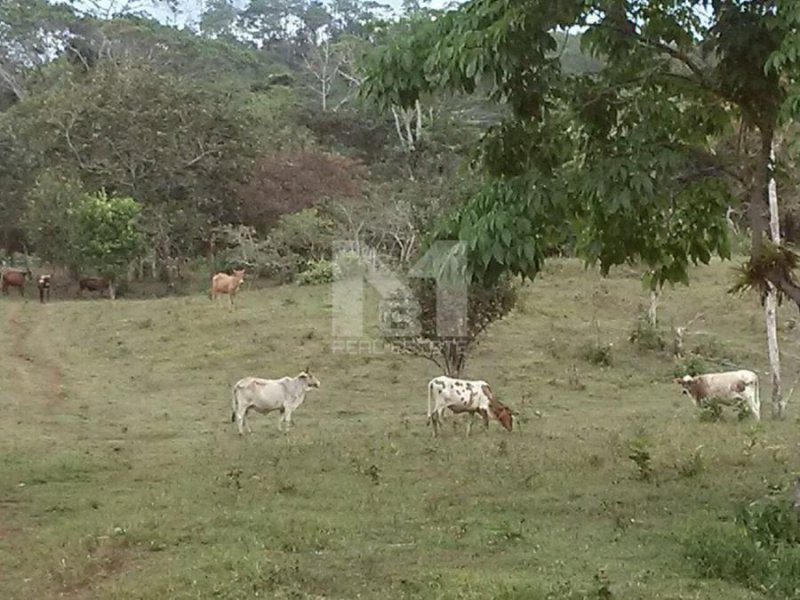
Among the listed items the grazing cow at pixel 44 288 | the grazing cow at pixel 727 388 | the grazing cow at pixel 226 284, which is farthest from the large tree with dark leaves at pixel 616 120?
the grazing cow at pixel 44 288

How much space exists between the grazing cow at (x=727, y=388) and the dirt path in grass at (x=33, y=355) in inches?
352

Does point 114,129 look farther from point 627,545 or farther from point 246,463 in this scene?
point 627,545

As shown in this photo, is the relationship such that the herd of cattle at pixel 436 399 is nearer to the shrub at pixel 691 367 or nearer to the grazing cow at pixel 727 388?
the grazing cow at pixel 727 388

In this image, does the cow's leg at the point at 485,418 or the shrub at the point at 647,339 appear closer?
the cow's leg at the point at 485,418

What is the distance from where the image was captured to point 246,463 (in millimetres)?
10383

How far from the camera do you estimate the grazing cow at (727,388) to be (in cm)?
1413

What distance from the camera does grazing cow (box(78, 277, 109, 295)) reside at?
94.4ft

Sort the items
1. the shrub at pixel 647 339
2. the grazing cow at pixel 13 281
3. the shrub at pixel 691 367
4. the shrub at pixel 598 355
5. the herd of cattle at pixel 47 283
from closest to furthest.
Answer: the shrub at pixel 691 367 < the shrub at pixel 598 355 < the shrub at pixel 647 339 < the herd of cattle at pixel 47 283 < the grazing cow at pixel 13 281

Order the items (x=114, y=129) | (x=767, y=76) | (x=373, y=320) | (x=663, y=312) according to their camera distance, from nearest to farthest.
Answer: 1. (x=767, y=76)
2. (x=373, y=320)
3. (x=663, y=312)
4. (x=114, y=129)

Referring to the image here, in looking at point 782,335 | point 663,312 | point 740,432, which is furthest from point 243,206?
point 740,432

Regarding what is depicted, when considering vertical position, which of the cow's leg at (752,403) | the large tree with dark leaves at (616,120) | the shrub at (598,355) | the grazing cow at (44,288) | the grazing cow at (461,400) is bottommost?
the cow's leg at (752,403)

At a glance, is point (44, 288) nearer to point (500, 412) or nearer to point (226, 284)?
point (226, 284)

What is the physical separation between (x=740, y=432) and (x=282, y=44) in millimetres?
50924

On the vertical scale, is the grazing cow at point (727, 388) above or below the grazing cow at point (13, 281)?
below
